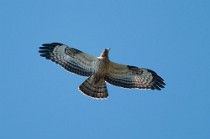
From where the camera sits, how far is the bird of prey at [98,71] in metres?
10.9

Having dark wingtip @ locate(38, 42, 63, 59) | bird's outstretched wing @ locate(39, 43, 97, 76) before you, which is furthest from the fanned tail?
dark wingtip @ locate(38, 42, 63, 59)

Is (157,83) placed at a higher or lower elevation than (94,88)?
higher

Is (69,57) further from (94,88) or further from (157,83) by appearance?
(157,83)

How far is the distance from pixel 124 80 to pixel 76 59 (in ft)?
5.38

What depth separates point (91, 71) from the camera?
11031 mm

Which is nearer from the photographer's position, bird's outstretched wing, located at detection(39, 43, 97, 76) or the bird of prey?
the bird of prey

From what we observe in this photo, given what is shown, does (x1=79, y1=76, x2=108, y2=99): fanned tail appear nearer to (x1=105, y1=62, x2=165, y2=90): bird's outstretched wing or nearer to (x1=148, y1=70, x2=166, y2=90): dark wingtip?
(x1=105, y1=62, x2=165, y2=90): bird's outstretched wing

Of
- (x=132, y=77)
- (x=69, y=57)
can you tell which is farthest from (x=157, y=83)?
(x=69, y=57)

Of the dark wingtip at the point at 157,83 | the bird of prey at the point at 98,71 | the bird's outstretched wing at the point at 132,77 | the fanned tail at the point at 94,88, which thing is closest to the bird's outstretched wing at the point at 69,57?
the bird of prey at the point at 98,71

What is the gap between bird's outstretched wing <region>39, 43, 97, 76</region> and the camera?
1116 centimetres

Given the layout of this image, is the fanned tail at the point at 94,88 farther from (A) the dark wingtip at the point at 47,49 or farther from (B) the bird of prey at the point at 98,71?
(A) the dark wingtip at the point at 47,49

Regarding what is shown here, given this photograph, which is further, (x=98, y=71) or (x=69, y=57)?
(x=69, y=57)

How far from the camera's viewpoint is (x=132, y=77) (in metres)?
11.3

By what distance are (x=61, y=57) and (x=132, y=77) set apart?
7.61 ft
